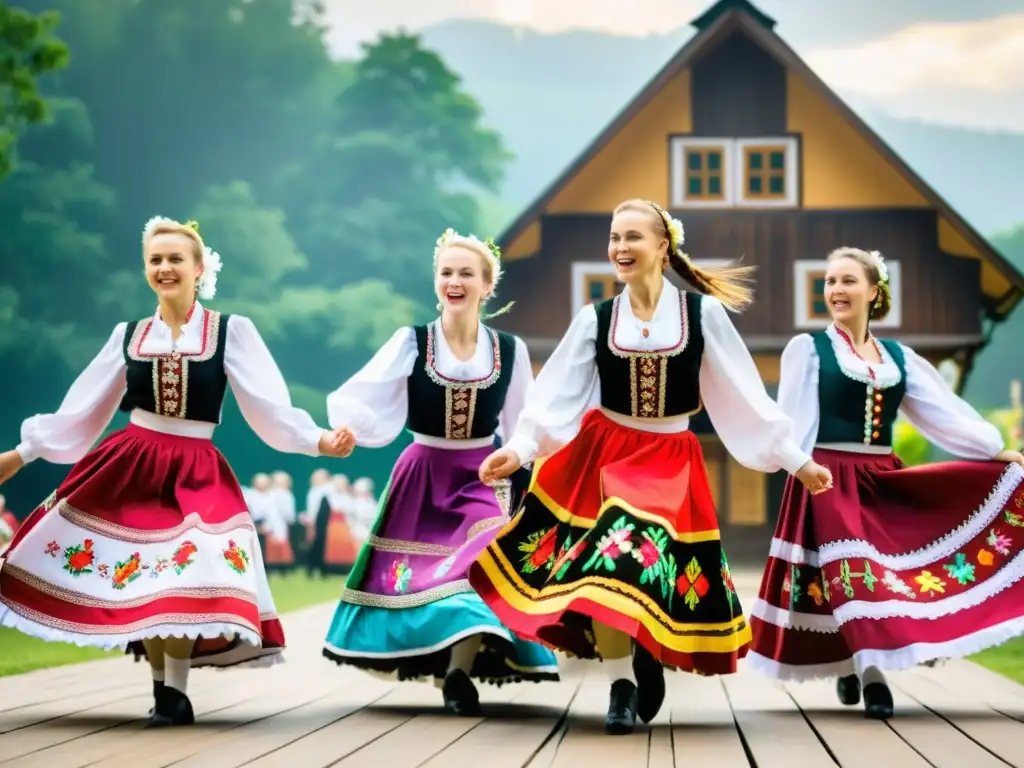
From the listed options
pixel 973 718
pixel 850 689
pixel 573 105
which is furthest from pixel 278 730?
pixel 573 105

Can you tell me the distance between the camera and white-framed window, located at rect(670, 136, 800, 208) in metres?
18.2

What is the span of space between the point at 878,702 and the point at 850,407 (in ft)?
3.26

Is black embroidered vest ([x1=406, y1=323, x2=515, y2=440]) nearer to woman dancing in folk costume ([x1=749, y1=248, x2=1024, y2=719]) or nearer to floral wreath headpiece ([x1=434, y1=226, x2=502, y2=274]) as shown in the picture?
floral wreath headpiece ([x1=434, y1=226, x2=502, y2=274])

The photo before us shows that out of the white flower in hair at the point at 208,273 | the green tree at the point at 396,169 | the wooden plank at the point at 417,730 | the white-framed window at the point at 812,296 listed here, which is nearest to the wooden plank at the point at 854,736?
the wooden plank at the point at 417,730

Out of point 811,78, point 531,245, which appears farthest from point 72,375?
point 811,78

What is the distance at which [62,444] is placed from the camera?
197 inches

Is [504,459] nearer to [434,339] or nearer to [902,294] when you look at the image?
[434,339]

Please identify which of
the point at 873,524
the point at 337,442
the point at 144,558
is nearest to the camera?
the point at 144,558

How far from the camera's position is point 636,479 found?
178 inches

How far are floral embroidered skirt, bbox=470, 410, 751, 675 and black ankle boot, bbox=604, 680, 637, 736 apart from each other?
0.50ft

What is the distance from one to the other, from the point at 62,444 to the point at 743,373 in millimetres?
2200

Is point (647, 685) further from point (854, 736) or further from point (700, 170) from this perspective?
point (700, 170)

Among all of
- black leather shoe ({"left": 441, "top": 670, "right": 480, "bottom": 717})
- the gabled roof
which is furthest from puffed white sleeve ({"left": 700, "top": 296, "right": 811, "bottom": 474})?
the gabled roof

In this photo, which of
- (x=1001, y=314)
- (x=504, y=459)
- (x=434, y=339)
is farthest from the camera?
(x=1001, y=314)
